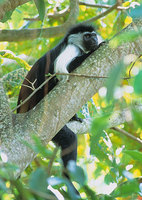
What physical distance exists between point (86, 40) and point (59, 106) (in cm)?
221

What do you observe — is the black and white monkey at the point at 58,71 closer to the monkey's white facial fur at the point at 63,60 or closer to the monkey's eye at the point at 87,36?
the monkey's white facial fur at the point at 63,60

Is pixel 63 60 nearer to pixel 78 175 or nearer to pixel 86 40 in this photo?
pixel 86 40

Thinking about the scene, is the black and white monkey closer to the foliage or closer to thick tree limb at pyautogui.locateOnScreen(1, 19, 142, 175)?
the foliage

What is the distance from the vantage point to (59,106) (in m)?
1.91

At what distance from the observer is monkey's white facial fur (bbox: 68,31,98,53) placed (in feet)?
12.8

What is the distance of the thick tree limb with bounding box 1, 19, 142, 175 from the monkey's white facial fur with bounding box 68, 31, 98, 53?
183 centimetres

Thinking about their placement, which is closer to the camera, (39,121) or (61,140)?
(39,121)

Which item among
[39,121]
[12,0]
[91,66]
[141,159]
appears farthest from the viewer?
[12,0]

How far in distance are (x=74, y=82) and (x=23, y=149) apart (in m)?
0.55

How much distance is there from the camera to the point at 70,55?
10.4 feet

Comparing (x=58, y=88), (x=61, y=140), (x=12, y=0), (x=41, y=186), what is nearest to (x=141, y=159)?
(x=41, y=186)

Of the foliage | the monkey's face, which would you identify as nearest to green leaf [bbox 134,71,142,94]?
the foliage

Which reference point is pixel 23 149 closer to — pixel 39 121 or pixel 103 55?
pixel 39 121

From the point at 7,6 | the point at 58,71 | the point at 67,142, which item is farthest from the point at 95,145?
the point at 7,6
